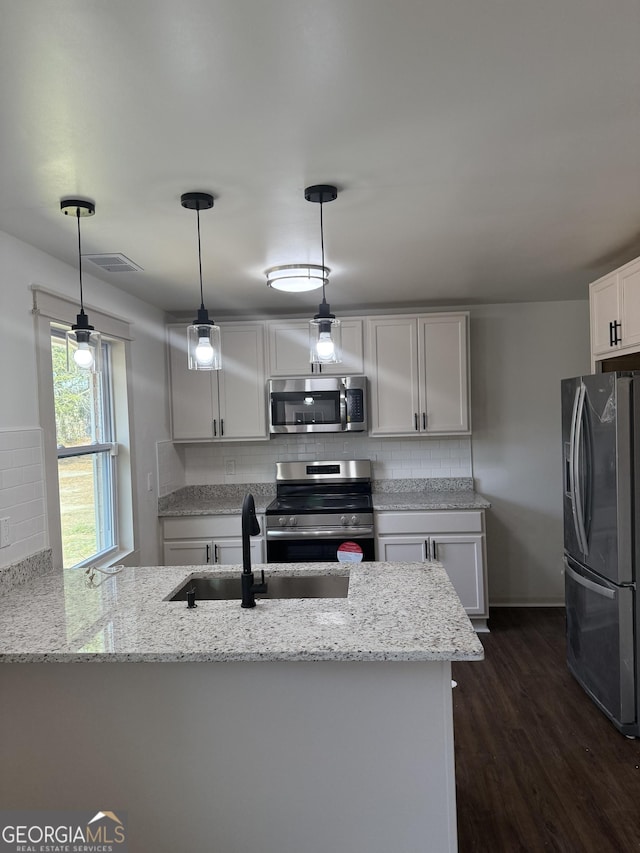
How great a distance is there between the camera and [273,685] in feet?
5.74

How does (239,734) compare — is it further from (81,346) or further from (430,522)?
(430,522)

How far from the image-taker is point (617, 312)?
2.99 meters

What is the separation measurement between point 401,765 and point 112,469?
7.98 ft

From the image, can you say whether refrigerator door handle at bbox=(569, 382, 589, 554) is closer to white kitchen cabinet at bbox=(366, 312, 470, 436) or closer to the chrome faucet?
white kitchen cabinet at bbox=(366, 312, 470, 436)

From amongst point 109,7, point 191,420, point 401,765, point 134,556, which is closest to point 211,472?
point 191,420

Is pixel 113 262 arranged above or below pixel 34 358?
above

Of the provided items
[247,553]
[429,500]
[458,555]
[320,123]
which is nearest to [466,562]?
[458,555]

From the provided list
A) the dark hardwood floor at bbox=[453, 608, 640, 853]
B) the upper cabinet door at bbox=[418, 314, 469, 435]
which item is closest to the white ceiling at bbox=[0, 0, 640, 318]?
the upper cabinet door at bbox=[418, 314, 469, 435]

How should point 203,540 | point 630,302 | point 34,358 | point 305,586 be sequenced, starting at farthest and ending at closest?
point 203,540, point 630,302, point 34,358, point 305,586

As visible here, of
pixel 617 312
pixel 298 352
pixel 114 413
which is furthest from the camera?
pixel 298 352

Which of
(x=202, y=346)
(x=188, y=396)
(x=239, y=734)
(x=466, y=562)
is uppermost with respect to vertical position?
(x=202, y=346)

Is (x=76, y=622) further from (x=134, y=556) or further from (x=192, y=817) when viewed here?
(x=134, y=556)

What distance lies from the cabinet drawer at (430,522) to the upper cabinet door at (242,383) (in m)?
1.10

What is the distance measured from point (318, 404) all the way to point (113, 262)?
178cm
